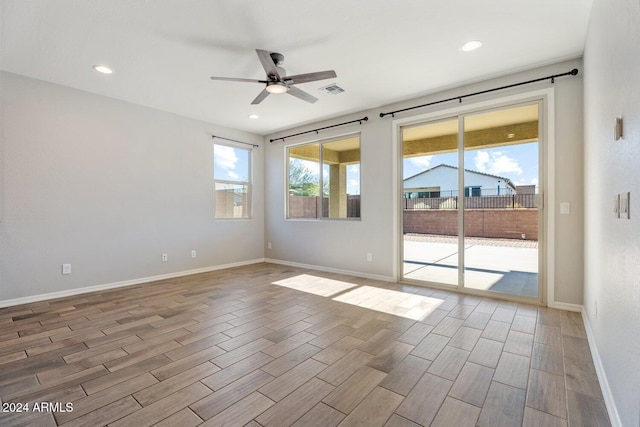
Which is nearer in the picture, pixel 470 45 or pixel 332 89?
pixel 470 45

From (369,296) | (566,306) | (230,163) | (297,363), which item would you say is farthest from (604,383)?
(230,163)

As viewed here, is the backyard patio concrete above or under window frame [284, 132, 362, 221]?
under

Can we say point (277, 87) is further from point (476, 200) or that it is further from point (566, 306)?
point (566, 306)

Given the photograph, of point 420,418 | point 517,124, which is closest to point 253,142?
point 517,124

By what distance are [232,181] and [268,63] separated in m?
3.41

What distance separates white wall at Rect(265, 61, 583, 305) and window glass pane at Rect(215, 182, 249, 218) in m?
0.48

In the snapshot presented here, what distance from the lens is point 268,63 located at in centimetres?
269

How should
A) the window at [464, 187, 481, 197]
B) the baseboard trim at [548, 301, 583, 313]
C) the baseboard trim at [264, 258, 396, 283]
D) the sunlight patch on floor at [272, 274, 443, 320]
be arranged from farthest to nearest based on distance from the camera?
the baseboard trim at [264, 258, 396, 283]
the window at [464, 187, 481, 197]
the sunlight patch on floor at [272, 274, 443, 320]
the baseboard trim at [548, 301, 583, 313]

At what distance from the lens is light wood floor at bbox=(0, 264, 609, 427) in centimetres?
158

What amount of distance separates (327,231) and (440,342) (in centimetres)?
309

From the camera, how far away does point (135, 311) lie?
3.20 m

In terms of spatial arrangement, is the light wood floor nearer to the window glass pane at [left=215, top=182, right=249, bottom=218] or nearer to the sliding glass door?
the sliding glass door

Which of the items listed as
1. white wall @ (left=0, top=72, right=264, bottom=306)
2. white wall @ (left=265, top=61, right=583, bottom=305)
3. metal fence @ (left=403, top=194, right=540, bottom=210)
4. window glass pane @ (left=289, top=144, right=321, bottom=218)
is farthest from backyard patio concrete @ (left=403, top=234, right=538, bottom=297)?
white wall @ (left=0, top=72, right=264, bottom=306)

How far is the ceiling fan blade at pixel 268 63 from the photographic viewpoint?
8.40 ft
